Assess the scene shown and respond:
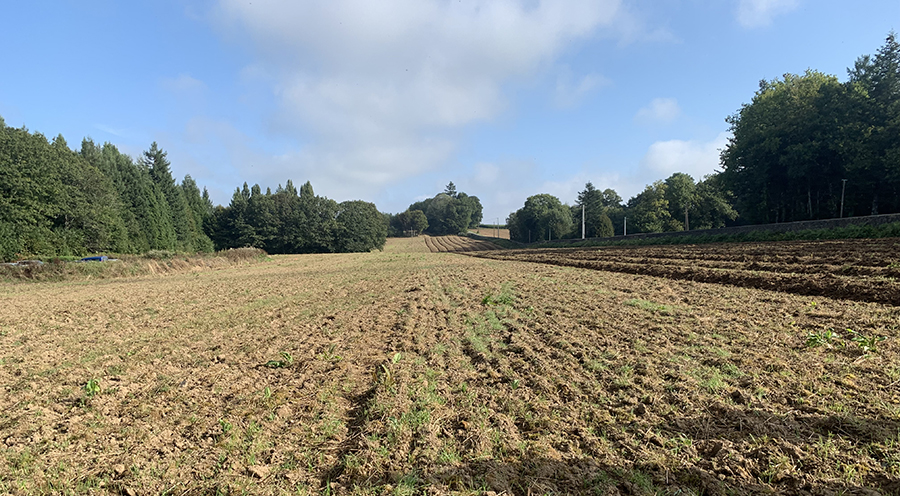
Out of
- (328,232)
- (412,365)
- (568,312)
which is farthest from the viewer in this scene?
(328,232)

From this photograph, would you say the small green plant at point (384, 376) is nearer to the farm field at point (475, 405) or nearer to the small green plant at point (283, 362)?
the farm field at point (475, 405)

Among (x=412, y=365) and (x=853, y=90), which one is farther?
(x=853, y=90)

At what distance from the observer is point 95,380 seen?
5.45m

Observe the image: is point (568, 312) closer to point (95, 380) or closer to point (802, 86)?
point (95, 380)

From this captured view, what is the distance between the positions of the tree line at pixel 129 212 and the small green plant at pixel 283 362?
3883 cm

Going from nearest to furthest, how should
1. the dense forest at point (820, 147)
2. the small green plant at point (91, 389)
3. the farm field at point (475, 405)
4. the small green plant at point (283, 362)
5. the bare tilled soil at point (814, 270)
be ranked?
the farm field at point (475, 405) → the small green plant at point (91, 389) → the small green plant at point (283, 362) → the bare tilled soil at point (814, 270) → the dense forest at point (820, 147)

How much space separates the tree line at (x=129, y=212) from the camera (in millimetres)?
33219

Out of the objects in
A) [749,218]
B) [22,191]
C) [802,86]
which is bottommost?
[749,218]

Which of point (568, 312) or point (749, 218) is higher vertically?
point (749, 218)

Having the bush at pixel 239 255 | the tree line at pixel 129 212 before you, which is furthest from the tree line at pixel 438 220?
the bush at pixel 239 255

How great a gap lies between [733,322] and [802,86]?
44.7m

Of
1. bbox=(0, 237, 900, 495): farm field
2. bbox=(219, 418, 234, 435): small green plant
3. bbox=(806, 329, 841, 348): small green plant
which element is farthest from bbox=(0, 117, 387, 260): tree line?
bbox=(806, 329, 841, 348): small green plant

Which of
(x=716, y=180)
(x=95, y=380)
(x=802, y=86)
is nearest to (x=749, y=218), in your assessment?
(x=716, y=180)

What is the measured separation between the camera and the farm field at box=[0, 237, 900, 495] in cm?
314
